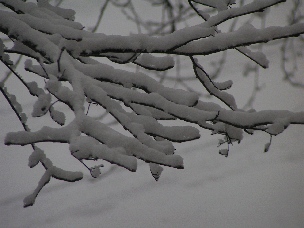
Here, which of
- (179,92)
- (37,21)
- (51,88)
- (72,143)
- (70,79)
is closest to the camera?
(72,143)

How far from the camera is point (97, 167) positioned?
5.08 feet

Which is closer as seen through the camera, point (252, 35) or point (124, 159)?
point (124, 159)

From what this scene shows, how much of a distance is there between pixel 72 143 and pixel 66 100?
22 centimetres

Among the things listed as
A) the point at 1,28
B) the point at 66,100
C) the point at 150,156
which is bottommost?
the point at 150,156

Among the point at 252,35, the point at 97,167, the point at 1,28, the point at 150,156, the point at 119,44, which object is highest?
the point at 252,35

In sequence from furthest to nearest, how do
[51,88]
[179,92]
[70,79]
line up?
1. [179,92]
2. [70,79]
3. [51,88]

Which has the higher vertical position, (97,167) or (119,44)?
(119,44)

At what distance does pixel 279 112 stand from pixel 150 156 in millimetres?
672

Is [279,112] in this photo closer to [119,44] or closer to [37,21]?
[119,44]

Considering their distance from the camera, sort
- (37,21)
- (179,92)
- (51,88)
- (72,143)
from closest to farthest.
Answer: (72,143)
(51,88)
(179,92)
(37,21)

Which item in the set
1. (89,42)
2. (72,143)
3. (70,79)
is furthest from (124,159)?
(89,42)

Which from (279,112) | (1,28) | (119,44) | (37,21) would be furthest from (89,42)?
(279,112)

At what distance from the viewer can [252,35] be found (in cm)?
130

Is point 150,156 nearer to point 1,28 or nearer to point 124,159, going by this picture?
point 124,159
